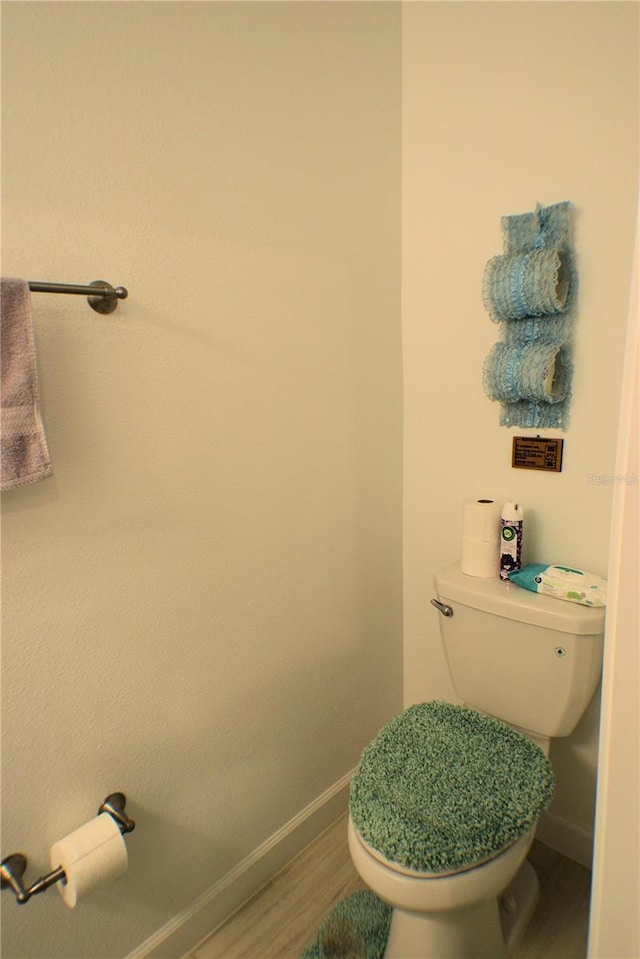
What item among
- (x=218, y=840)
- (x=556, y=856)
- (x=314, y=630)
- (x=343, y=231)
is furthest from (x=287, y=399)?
(x=556, y=856)

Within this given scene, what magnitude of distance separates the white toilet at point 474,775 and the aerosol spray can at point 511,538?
55 millimetres

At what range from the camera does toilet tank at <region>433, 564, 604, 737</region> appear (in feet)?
3.81

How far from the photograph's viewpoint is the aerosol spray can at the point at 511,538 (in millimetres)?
1310

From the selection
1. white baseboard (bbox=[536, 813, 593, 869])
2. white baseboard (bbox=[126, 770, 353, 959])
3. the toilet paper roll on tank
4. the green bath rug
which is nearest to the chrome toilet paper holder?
white baseboard (bbox=[126, 770, 353, 959])

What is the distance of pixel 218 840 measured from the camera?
49.4 inches

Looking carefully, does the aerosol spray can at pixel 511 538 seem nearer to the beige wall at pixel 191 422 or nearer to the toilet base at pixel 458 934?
the beige wall at pixel 191 422

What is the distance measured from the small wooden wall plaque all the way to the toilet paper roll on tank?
0.13 meters

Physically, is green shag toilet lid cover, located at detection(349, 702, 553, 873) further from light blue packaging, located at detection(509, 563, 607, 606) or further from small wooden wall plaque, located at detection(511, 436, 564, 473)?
small wooden wall plaque, located at detection(511, 436, 564, 473)

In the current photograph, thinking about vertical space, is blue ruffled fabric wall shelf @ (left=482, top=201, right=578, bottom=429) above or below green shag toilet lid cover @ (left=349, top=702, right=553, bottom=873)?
above

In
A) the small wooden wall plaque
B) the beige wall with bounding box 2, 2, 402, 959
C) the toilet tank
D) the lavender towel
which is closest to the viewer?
the lavender towel

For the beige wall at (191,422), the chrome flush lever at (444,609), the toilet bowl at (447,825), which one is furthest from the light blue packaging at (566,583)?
the beige wall at (191,422)

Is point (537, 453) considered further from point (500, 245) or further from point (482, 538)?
point (500, 245)

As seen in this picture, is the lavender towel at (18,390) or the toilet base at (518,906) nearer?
the lavender towel at (18,390)

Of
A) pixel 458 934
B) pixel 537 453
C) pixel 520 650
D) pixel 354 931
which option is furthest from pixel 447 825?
pixel 537 453
